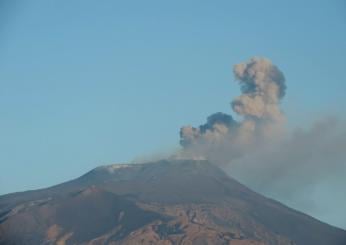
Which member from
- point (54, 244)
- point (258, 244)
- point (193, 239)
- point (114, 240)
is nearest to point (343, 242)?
point (258, 244)

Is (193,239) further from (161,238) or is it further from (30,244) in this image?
(30,244)

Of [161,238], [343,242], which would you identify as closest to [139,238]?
[161,238]

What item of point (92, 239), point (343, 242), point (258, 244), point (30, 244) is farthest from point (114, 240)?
point (343, 242)

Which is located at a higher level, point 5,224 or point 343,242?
point 5,224

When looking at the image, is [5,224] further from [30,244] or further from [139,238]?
[139,238]

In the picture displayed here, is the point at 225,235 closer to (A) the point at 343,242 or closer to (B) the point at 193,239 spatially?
(B) the point at 193,239

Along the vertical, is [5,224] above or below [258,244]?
above
